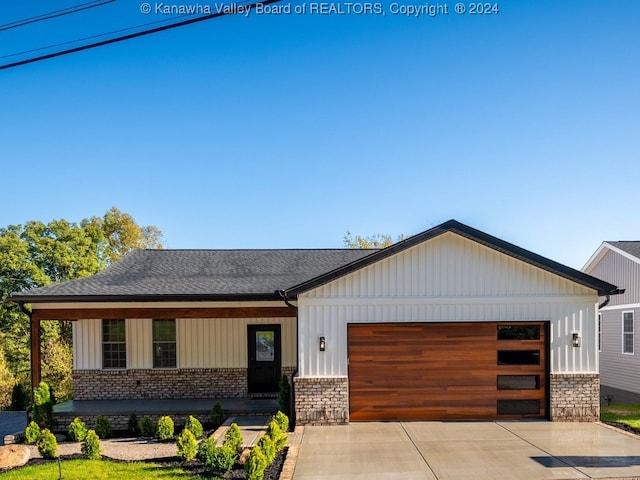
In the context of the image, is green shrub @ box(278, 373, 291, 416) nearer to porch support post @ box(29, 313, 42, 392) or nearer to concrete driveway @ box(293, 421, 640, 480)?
concrete driveway @ box(293, 421, 640, 480)

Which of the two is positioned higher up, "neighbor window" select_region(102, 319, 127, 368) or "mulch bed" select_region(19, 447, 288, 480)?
"neighbor window" select_region(102, 319, 127, 368)

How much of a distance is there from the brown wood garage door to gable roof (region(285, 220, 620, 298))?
4.07 feet

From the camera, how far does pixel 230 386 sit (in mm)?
13938

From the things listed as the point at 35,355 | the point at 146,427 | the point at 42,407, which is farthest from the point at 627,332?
the point at 35,355

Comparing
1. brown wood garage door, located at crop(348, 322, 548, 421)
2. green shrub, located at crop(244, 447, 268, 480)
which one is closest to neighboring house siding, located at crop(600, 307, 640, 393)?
brown wood garage door, located at crop(348, 322, 548, 421)

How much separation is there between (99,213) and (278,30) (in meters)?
30.4

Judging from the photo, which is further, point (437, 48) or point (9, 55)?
point (437, 48)

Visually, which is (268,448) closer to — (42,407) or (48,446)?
(48,446)

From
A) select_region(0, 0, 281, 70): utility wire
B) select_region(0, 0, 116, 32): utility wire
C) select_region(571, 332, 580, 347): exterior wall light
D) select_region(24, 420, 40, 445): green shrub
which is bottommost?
select_region(24, 420, 40, 445): green shrub

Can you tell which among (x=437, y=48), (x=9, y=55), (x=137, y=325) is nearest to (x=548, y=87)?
(x=437, y=48)

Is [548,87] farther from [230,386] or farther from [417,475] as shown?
[230,386]

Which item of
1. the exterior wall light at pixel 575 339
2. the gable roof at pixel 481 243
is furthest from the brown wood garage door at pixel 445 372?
the gable roof at pixel 481 243

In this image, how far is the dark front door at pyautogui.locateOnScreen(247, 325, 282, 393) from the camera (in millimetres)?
14062

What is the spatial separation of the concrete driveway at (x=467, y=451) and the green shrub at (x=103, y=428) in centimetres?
464
